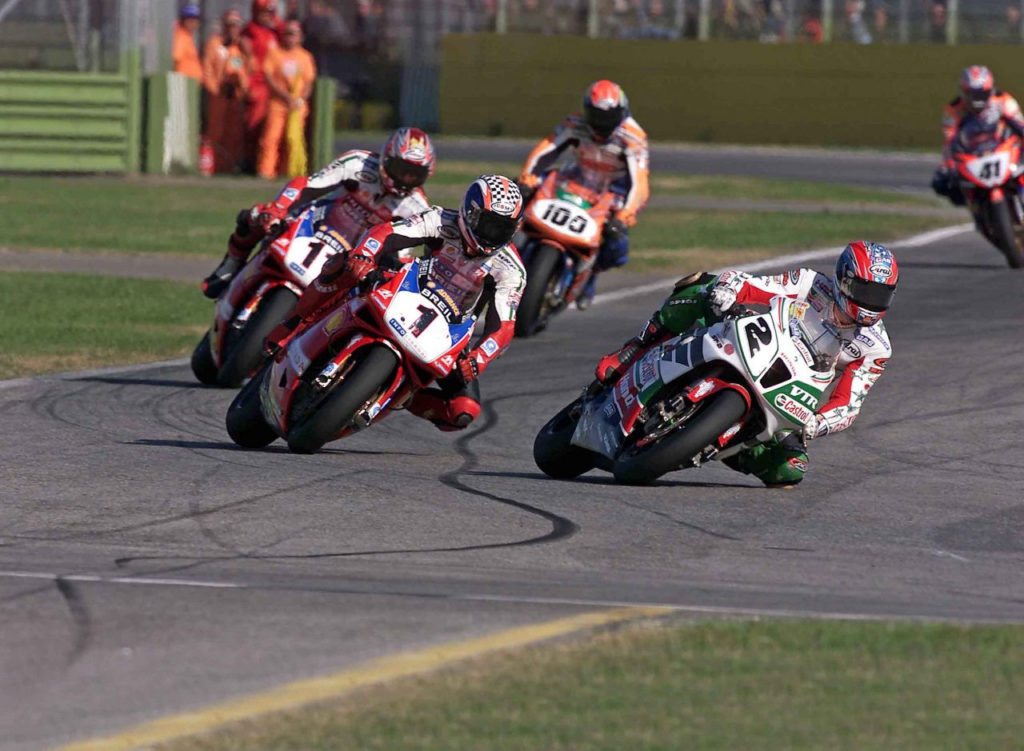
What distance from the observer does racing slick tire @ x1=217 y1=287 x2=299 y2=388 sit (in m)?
12.1

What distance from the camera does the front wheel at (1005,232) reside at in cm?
1898

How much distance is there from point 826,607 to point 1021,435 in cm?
495

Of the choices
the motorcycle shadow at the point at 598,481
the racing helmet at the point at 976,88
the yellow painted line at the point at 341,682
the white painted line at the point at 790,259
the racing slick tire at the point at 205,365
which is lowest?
the white painted line at the point at 790,259

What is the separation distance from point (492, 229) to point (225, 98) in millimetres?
19340

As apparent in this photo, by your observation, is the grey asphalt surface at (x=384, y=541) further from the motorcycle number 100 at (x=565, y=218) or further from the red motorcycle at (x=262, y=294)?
the motorcycle number 100 at (x=565, y=218)

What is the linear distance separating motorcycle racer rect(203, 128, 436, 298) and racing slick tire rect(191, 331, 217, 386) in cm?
36

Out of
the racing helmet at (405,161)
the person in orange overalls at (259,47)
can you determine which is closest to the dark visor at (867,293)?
the racing helmet at (405,161)

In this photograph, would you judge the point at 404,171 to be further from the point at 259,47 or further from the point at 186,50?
the point at 186,50

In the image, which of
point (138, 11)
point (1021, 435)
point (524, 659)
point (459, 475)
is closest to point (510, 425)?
point (459, 475)

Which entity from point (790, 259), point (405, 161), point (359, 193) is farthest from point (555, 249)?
point (790, 259)

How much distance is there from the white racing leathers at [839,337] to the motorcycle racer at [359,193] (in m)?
3.55

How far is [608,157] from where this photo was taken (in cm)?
1586

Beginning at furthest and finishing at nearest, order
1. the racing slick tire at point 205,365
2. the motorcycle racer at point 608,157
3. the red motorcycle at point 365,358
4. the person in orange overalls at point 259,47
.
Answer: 1. the person in orange overalls at point 259,47
2. the motorcycle racer at point 608,157
3. the racing slick tire at point 205,365
4. the red motorcycle at point 365,358

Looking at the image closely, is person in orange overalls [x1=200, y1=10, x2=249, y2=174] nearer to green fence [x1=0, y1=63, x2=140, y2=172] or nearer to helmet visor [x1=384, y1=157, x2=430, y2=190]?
green fence [x1=0, y1=63, x2=140, y2=172]
